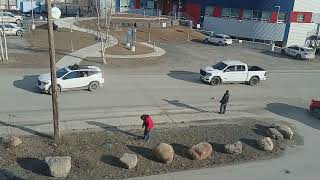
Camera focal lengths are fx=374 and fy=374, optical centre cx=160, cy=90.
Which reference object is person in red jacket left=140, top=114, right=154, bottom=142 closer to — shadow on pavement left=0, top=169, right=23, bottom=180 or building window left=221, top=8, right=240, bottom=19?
shadow on pavement left=0, top=169, right=23, bottom=180

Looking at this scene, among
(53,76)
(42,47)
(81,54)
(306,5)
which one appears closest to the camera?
(53,76)

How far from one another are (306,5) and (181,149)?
42073 millimetres

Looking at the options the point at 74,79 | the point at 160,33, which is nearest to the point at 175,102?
the point at 74,79

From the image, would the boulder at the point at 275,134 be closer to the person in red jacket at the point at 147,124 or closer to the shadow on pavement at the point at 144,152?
the person in red jacket at the point at 147,124

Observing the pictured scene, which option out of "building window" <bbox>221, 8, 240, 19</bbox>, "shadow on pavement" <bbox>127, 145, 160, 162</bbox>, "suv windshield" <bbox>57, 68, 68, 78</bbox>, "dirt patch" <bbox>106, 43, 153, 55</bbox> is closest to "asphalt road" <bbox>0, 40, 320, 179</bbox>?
"suv windshield" <bbox>57, 68, 68, 78</bbox>

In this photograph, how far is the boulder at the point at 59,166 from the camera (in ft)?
45.2

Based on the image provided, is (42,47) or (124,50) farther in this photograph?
(124,50)

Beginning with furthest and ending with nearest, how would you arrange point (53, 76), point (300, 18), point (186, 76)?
point (300, 18), point (186, 76), point (53, 76)

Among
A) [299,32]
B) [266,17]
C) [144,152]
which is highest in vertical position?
[266,17]

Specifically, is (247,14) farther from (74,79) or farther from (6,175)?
(6,175)

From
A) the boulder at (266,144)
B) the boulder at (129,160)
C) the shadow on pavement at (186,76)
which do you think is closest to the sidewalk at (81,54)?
the shadow on pavement at (186,76)

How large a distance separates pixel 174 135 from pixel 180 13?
→ 158ft

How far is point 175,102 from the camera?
910 inches

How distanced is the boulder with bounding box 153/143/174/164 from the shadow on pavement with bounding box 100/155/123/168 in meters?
1.58
